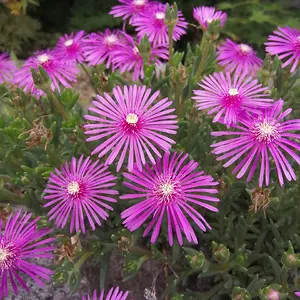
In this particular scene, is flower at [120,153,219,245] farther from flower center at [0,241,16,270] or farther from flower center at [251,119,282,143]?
flower center at [0,241,16,270]

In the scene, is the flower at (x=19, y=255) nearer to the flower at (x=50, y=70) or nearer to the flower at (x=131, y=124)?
the flower at (x=131, y=124)

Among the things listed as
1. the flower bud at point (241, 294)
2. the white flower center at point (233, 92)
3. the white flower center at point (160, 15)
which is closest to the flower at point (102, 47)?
the white flower center at point (160, 15)

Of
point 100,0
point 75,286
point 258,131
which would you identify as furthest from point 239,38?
point 75,286

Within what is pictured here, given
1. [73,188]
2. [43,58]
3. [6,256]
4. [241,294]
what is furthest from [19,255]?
[43,58]

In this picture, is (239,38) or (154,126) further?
(239,38)

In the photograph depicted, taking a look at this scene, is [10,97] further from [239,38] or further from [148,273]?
[239,38]

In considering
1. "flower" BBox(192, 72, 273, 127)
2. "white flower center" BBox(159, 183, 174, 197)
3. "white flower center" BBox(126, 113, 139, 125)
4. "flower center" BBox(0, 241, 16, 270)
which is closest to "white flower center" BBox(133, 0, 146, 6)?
"flower" BBox(192, 72, 273, 127)
